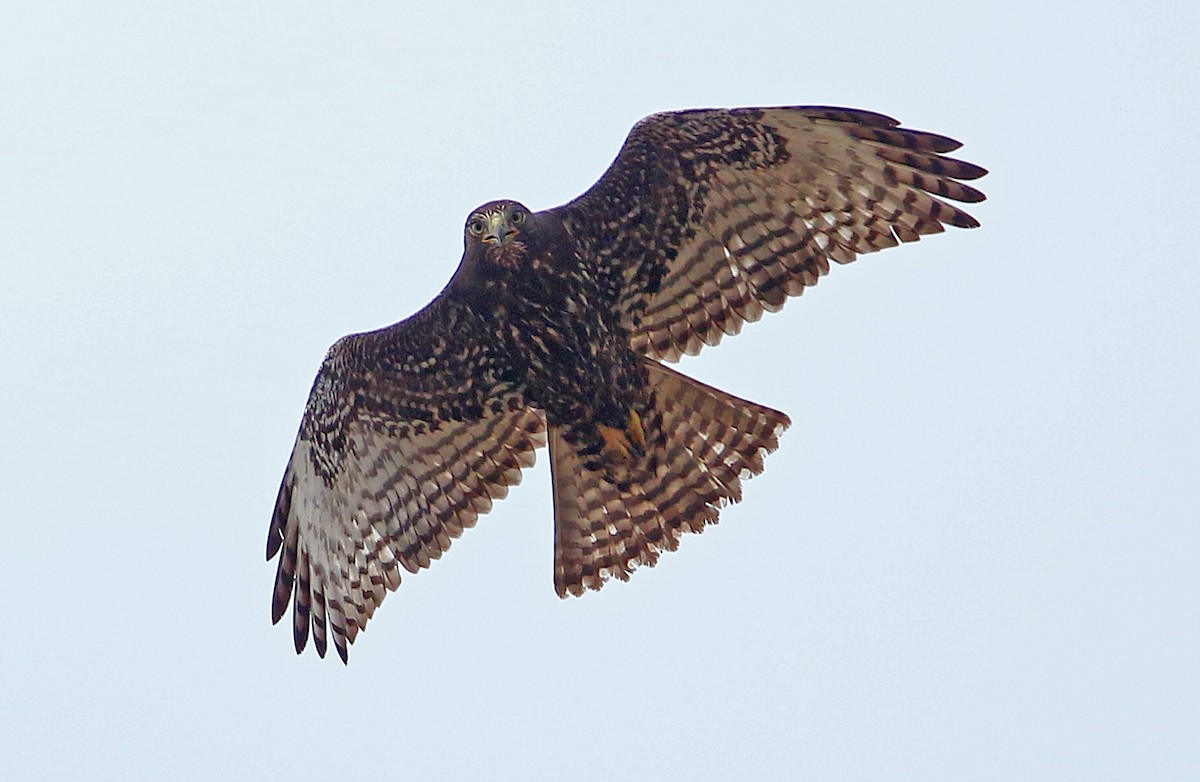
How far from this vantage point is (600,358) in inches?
433

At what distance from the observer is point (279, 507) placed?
1202 cm

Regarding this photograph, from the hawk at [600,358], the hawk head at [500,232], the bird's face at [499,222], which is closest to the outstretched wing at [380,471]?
the hawk at [600,358]

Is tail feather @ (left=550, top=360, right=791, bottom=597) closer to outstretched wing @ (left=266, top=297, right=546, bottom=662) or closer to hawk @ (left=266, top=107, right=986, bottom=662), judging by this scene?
hawk @ (left=266, top=107, right=986, bottom=662)

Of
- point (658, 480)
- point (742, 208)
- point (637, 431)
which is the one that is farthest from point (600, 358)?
point (742, 208)

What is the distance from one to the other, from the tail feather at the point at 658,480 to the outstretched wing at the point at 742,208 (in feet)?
1.31

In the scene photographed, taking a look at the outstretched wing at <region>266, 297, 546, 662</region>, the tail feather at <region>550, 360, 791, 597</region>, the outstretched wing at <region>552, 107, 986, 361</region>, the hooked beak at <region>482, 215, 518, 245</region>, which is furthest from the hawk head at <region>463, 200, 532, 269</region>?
the tail feather at <region>550, 360, 791, 597</region>

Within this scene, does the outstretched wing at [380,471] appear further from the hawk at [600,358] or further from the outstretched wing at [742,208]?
the outstretched wing at [742,208]

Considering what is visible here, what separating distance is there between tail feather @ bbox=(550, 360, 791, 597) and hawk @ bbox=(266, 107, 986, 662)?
0.01m

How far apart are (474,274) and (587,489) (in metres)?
1.56

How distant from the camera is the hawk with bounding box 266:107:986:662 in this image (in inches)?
423

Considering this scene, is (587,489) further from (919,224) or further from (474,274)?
(919,224)

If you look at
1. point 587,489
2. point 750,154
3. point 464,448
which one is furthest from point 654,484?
point 750,154

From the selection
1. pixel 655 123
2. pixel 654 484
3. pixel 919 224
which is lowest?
pixel 654 484

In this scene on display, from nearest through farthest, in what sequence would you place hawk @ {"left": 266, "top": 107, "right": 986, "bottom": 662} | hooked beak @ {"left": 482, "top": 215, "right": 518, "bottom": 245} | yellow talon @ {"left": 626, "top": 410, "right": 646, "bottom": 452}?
1. hooked beak @ {"left": 482, "top": 215, "right": 518, "bottom": 245}
2. hawk @ {"left": 266, "top": 107, "right": 986, "bottom": 662}
3. yellow talon @ {"left": 626, "top": 410, "right": 646, "bottom": 452}
